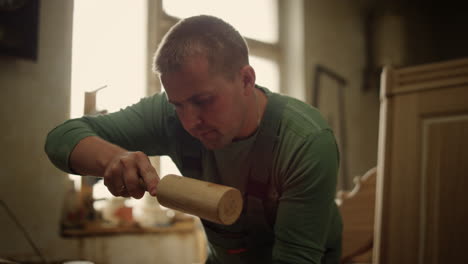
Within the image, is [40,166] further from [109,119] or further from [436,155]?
[436,155]

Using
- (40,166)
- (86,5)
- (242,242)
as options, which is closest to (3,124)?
(40,166)

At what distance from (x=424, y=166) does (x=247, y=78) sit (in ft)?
2.11

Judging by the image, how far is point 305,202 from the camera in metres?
0.86

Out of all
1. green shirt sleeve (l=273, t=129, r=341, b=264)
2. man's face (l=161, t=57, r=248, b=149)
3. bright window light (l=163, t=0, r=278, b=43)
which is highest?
bright window light (l=163, t=0, r=278, b=43)

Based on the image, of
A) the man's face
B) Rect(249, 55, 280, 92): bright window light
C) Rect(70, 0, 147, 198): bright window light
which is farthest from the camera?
Rect(249, 55, 280, 92): bright window light

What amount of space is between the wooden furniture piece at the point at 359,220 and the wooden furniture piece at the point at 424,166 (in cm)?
30

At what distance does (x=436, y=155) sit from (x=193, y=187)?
2.74 feet

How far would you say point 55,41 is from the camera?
106 cm

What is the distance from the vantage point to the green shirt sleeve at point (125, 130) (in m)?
0.82

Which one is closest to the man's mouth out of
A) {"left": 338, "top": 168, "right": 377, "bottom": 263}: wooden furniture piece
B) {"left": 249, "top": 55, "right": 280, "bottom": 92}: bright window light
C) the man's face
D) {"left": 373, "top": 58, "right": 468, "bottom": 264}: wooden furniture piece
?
the man's face

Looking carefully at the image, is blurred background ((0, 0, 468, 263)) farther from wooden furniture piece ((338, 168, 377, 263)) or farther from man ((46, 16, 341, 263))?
wooden furniture piece ((338, 168, 377, 263))

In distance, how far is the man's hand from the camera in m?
0.69

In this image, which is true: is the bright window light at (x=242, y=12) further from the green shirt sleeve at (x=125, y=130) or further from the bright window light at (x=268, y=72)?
the green shirt sleeve at (x=125, y=130)

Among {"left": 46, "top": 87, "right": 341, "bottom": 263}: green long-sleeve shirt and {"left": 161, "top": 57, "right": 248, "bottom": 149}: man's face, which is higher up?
{"left": 161, "top": 57, "right": 248, "bottom": 149}: man's face
